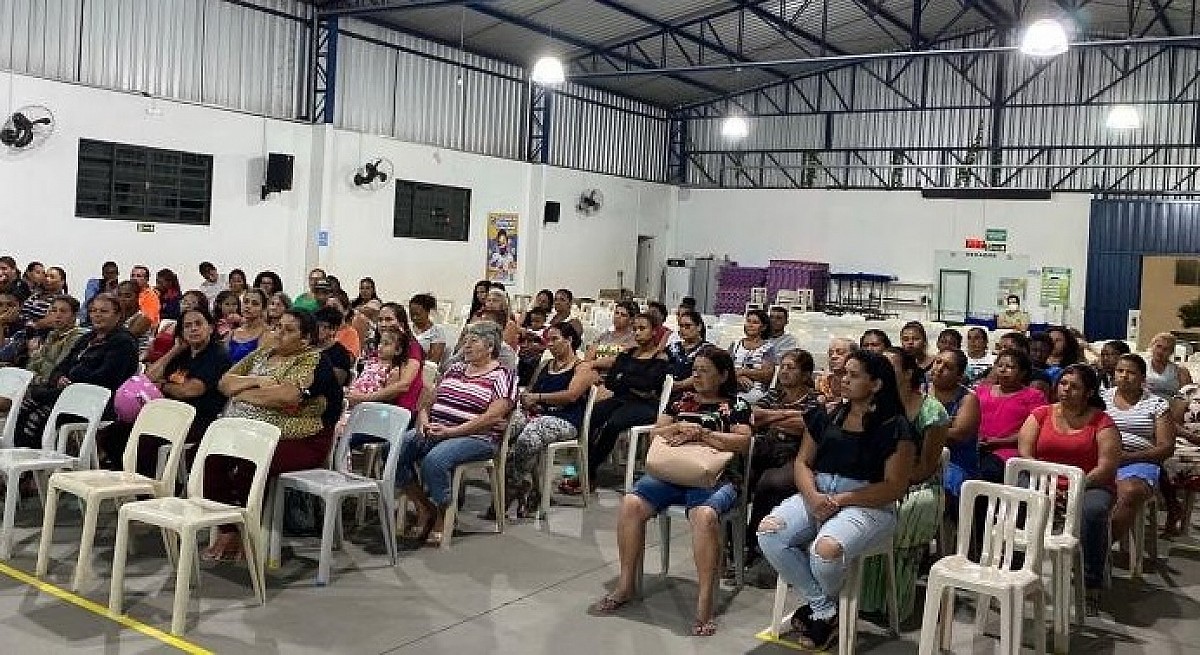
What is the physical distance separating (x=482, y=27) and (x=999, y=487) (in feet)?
41.9

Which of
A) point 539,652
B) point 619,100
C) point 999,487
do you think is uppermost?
point 619,100

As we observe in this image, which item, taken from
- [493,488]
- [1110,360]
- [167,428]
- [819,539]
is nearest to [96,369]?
[167,428]

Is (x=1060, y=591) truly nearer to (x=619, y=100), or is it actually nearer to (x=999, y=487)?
(x=999, y=487)

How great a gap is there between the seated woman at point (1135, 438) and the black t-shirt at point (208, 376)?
4.06 meters

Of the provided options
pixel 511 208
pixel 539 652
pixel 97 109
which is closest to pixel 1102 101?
pixel 511 208

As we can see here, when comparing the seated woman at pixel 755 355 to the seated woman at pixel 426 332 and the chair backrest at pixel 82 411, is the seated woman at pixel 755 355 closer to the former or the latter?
the seated woman at pixel 426 332

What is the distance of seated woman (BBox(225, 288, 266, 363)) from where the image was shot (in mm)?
6309

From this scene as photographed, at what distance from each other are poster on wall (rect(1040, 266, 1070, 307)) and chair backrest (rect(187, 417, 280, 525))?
51.2 ft

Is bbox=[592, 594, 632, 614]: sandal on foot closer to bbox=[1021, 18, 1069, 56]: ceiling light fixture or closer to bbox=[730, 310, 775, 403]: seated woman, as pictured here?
bbox=[730, 310, 775, 403]: seated woman

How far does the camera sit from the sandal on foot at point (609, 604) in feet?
14.7

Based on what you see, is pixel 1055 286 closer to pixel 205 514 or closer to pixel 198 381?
pixel 198 381

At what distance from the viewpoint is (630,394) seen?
666 centimetres

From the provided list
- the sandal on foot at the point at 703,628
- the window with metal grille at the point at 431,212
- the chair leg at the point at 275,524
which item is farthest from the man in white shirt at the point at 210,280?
the sandal on foot at the point at 703,628

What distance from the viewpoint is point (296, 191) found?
45.5ft
